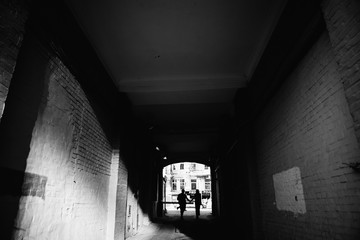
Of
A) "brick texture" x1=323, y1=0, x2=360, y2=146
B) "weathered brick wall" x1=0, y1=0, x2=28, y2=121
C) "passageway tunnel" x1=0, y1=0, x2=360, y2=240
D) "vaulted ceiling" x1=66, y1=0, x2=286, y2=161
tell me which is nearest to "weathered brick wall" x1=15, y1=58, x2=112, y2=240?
"passageway tunnel" x1=0, y1=0, x2=360, y2=240

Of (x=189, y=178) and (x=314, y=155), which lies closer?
(x=314, y=155)

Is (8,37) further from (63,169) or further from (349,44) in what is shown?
(349,44)

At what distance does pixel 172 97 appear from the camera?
23.8ft

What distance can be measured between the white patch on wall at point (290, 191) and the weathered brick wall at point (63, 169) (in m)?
3.62

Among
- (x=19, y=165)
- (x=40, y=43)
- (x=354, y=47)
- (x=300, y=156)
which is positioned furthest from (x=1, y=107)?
(x=300, y=156)

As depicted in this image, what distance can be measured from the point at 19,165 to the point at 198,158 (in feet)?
48.2

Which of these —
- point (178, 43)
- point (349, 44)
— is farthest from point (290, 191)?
point (178, 43)

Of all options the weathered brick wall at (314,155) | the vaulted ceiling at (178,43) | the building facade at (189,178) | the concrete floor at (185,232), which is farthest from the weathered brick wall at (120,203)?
the building facade at (189,178)

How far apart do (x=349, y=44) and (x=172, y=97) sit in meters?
5.21

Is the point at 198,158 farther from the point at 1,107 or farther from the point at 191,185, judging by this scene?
the point at 191,185

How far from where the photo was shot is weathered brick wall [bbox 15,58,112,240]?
3091 mm

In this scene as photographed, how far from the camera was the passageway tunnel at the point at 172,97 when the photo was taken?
8.77ft

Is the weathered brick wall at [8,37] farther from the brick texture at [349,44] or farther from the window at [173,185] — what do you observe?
the window at [173,185]

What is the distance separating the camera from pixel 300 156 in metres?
3.77
